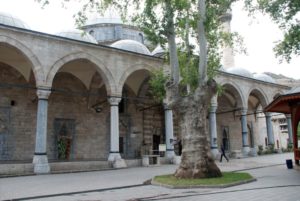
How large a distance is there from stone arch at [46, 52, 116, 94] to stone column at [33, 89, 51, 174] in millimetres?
621

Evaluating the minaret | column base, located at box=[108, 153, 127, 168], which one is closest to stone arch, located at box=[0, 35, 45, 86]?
column base, located at box=[108, 153, 127, 168]

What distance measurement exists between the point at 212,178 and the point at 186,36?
4.18 meters

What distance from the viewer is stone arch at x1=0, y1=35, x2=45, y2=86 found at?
1110 centimetres

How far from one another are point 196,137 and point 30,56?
7045 millimetres

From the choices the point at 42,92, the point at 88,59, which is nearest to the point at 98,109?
the point at 88,59

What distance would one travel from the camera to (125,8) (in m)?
9.70

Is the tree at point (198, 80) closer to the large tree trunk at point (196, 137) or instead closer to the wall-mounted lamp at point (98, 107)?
the large tree trunk at point (196, 137)

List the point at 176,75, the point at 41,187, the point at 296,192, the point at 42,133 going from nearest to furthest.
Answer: the point at 296,192, the point at 41,187, the point at 176,75, the point at 42,133

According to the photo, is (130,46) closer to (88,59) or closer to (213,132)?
(88,59)

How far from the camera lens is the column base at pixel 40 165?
11.0m

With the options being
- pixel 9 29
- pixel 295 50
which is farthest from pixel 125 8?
pixel 295 50

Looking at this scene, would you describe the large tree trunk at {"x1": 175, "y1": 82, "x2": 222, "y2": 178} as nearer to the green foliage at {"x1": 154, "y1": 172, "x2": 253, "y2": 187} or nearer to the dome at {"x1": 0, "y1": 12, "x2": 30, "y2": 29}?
the green foliage at {"x1": 154, "y1": 172, "x2": 253, "y2": 187}

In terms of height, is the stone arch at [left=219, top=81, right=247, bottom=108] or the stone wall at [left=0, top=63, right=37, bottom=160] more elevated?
the stone arch at [left=219, top=81, right=247, bottom=108]

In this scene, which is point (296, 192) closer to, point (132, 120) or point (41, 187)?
point (41, 187)
